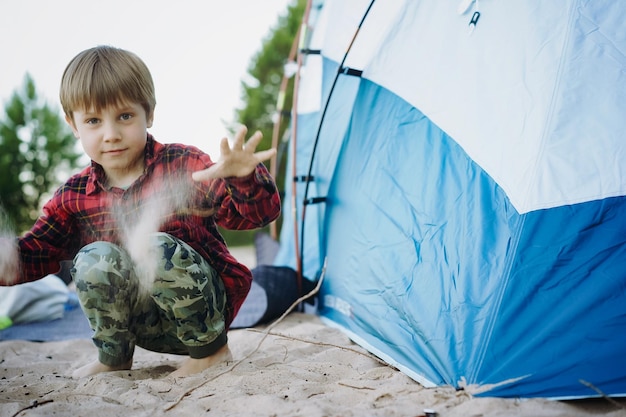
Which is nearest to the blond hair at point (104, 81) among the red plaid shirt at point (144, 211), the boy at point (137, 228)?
the boy at point (137, 228)

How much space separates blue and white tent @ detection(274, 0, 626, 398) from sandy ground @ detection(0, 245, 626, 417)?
0.06 metres

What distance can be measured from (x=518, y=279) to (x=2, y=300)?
93.6 inches

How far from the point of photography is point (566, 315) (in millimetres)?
1271

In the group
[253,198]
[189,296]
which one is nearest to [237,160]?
[253,198]

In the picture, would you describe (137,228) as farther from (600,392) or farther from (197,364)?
(600,392)

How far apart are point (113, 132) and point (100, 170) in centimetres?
16

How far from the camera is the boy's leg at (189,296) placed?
4.66 ft

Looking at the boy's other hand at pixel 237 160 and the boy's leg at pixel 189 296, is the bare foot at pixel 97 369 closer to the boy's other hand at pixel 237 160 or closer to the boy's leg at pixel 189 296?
the boy's leg at pixel 189 296

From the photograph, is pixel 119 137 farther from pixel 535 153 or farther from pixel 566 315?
pixel 566 315

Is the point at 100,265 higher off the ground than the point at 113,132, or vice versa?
the point at 113,132

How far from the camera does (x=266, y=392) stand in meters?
1.33

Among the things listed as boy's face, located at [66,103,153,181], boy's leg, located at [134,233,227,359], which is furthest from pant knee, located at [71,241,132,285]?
boy's face, located at [66,103,153,181]

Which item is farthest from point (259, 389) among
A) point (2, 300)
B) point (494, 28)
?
point (2, 300)

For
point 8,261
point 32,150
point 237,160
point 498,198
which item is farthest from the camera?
point 32,150
